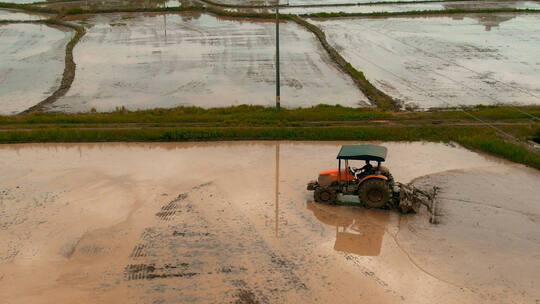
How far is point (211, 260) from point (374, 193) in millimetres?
4586

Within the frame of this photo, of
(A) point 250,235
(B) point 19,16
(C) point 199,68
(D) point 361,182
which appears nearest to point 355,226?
(D) point 361,182

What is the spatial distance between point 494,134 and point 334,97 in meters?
7.58

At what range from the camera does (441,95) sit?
24094 millimetres

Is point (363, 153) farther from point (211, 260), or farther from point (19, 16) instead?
point (19, 16)

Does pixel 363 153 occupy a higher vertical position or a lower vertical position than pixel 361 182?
higher

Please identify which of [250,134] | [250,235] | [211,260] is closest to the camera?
[211,260]

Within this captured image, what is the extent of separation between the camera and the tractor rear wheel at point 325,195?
13805 mm

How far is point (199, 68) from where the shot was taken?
96.2 feet

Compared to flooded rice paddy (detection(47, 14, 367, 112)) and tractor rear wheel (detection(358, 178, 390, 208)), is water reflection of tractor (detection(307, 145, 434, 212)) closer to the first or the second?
tractor rear wheel (detection(358, 178, 390, 208))

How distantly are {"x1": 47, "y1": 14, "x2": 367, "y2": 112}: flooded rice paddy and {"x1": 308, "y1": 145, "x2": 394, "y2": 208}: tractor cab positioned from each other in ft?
32.5

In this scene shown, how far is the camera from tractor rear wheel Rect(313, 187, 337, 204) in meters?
13.8

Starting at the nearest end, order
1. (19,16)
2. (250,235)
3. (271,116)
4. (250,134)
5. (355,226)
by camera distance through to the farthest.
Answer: (250,235)
(355,226)
(250,134)
(271,116)
(19,16)

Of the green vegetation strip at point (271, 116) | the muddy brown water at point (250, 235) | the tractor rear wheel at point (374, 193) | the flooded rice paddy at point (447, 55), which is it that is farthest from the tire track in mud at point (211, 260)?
the flooded rice paddy at point (447, 55)

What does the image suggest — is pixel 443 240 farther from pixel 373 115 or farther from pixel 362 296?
pixel 373 115
